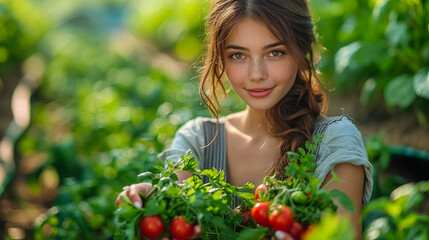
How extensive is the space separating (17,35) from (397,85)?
16.0 feet

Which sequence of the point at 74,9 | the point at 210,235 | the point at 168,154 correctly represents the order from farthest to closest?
1. the point at 74,9
2. the point at 168,154
3. the point at 210,235

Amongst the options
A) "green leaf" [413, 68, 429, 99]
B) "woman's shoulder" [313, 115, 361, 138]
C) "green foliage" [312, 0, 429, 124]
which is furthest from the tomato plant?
"green leaf" [413, 68, 429, 99]

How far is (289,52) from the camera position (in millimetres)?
2316

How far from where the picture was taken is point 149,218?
1.75 metres

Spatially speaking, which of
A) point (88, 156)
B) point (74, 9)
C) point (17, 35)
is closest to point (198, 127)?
point (88, 156)

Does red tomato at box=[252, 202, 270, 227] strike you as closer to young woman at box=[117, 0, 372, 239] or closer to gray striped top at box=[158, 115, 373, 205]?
young woman at box=[117, 0, 372, 239]

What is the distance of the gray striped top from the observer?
2.18 meters

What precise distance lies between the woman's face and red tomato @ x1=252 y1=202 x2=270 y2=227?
0.65 meters

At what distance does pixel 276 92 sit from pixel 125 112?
7.46ft

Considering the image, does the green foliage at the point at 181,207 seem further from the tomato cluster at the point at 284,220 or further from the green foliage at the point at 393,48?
the green foliage at the point at 393,48

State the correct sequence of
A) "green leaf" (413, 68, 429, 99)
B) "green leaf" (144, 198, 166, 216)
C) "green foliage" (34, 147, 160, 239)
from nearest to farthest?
1. "green leaf" (144, 198, 166, 216)
2. "green foliage" (34, 147, 160, 239)
3. "green leaf" (413, 68, 429, 99)

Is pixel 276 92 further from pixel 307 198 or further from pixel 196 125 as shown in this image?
pixel 307 198

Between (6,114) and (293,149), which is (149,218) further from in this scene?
(6,114)

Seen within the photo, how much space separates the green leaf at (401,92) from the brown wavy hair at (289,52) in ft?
3.13
